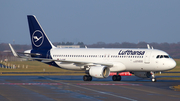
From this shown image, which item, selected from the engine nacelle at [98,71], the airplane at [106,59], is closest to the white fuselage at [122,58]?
the airplane at [106,59]

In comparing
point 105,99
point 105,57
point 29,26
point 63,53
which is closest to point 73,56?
point 63,53

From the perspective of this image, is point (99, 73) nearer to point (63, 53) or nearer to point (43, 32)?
point (63, 53)

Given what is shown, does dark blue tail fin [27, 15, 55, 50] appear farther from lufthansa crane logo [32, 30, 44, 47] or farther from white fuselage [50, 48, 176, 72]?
white fuselage [50, 48, 176, 72]

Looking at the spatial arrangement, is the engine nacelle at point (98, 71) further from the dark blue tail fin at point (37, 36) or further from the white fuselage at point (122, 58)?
the dark blue tail fin at point (37, 36)

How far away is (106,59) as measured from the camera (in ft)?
127

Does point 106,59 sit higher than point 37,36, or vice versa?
point 37,36

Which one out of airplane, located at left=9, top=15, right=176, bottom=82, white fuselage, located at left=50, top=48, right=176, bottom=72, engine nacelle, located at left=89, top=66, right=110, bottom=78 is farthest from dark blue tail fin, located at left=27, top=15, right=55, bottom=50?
engine nacelle, located at left=89, top=66, right=110, bottom=78

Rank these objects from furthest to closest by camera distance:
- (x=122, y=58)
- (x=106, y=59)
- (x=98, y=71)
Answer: (x=106, y=59) → (x=122, y=58) → (x=98, y=71)

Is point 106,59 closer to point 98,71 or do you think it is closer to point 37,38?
point 98,71

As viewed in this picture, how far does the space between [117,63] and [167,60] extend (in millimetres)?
5695

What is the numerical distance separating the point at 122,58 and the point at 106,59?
6.94 feet

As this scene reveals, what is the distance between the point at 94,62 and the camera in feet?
129

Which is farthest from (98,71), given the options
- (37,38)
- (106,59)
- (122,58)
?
(37,38)

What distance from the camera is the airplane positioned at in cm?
3609
